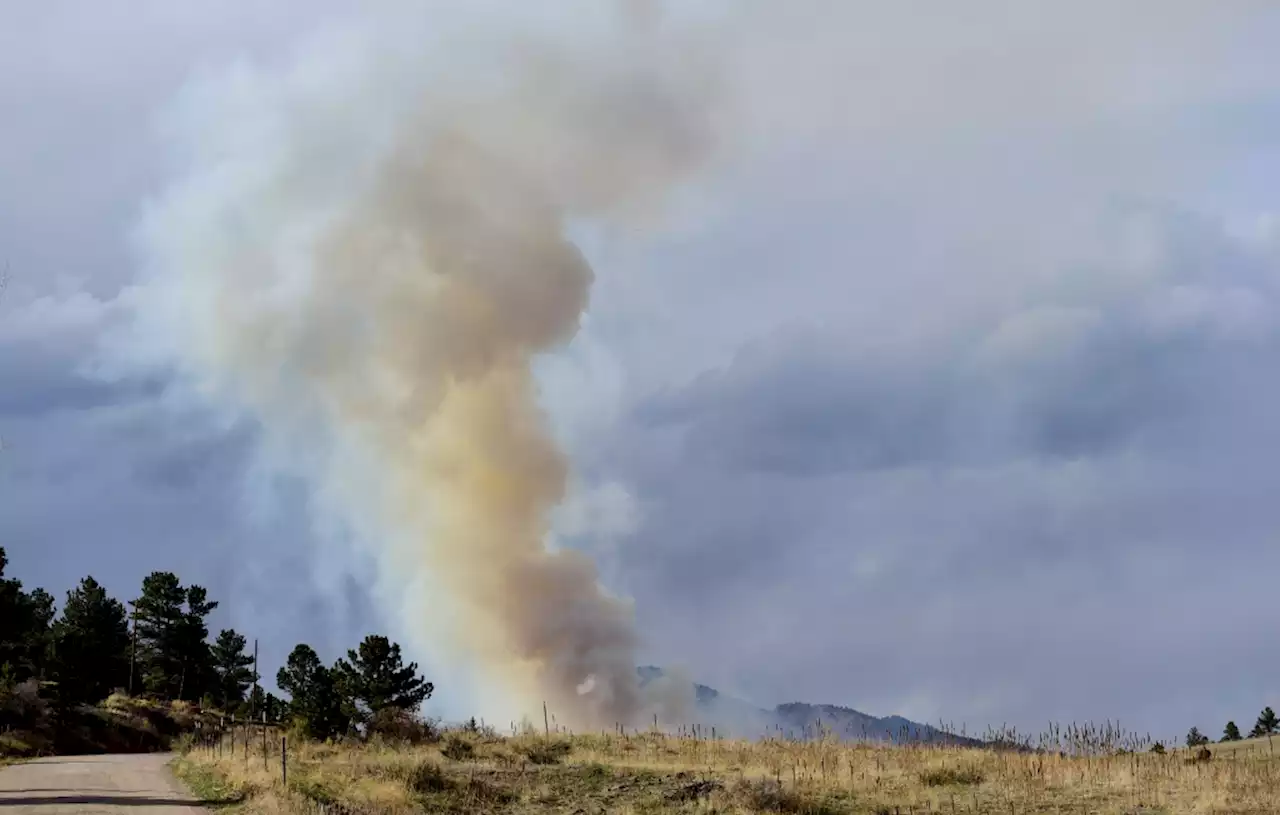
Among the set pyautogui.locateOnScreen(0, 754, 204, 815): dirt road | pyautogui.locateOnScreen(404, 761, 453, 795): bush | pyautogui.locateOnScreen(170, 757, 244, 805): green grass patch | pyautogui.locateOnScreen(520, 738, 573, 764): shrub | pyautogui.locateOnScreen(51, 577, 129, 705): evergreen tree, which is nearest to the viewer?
pyautogui.locateOnScreen(0, 754, 204, 815): dirt road

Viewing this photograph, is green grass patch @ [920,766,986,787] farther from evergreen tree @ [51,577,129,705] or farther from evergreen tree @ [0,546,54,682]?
evergreen tree @ [51,577,129,705]

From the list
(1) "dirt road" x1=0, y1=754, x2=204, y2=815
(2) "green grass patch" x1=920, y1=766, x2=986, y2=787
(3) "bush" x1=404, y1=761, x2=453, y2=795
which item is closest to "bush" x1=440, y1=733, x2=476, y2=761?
(3) "bush" x1=404, y1=761, x2=453, y2=795

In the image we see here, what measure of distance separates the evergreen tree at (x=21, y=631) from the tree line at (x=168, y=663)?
97mm

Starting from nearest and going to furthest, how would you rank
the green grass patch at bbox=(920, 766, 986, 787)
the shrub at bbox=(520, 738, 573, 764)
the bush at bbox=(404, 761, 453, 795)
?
1. the bush at bbox=(404, 761, 453, 795)
2. the green grass patch at bbox=(920, 766, 986, 787)
3. the shrub at bbox=(520, 738, 573, 764)

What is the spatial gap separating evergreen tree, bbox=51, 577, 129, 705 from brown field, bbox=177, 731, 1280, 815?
4078cm

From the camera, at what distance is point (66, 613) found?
Answer: 87625mm

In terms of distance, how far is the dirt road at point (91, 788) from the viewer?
2697 cm

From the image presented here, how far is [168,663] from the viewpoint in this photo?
90.8 meters

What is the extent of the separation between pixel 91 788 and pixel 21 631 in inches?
1405

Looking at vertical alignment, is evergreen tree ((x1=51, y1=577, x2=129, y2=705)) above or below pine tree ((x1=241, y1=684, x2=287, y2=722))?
above

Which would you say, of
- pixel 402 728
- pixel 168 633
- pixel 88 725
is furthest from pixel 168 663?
pixel 402 728

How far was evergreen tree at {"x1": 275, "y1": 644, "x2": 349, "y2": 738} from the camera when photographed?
54.9 m

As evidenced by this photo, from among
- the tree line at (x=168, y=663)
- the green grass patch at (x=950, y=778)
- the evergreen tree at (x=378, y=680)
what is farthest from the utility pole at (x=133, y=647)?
the green grass patch at (x=950, y=778)

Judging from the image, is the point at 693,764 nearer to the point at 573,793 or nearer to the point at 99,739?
the point at 573,793
